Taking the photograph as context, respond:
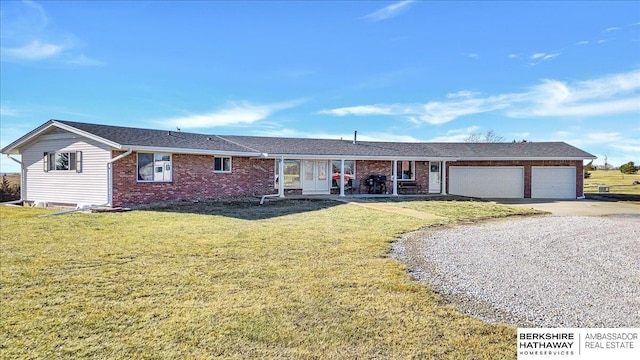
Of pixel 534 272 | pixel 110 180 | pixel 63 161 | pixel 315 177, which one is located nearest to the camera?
pixel 534 272

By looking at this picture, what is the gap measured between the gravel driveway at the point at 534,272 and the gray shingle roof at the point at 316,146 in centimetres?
1172

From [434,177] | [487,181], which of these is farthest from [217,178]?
[487,181]

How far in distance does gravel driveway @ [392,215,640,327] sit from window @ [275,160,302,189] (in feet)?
39.6

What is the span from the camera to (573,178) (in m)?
22.6

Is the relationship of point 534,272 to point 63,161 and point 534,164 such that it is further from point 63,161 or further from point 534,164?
point 534,164

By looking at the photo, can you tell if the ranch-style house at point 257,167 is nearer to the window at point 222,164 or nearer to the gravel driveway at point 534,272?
the window at point 222,164

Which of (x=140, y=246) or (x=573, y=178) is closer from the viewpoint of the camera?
(x=140, y=246)

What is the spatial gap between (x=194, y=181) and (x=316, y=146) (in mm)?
8246

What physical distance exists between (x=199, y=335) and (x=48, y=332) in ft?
5.22

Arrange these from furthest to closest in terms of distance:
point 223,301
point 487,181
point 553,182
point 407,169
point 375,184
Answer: point 487,181 < point 407,169 < point 553,182 < point 375,184 < point 223,301

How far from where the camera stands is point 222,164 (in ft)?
61.2

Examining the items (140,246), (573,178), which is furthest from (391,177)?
(140,246)

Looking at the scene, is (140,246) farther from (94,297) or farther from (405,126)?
(405,126)

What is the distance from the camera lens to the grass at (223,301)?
11.3 ft
